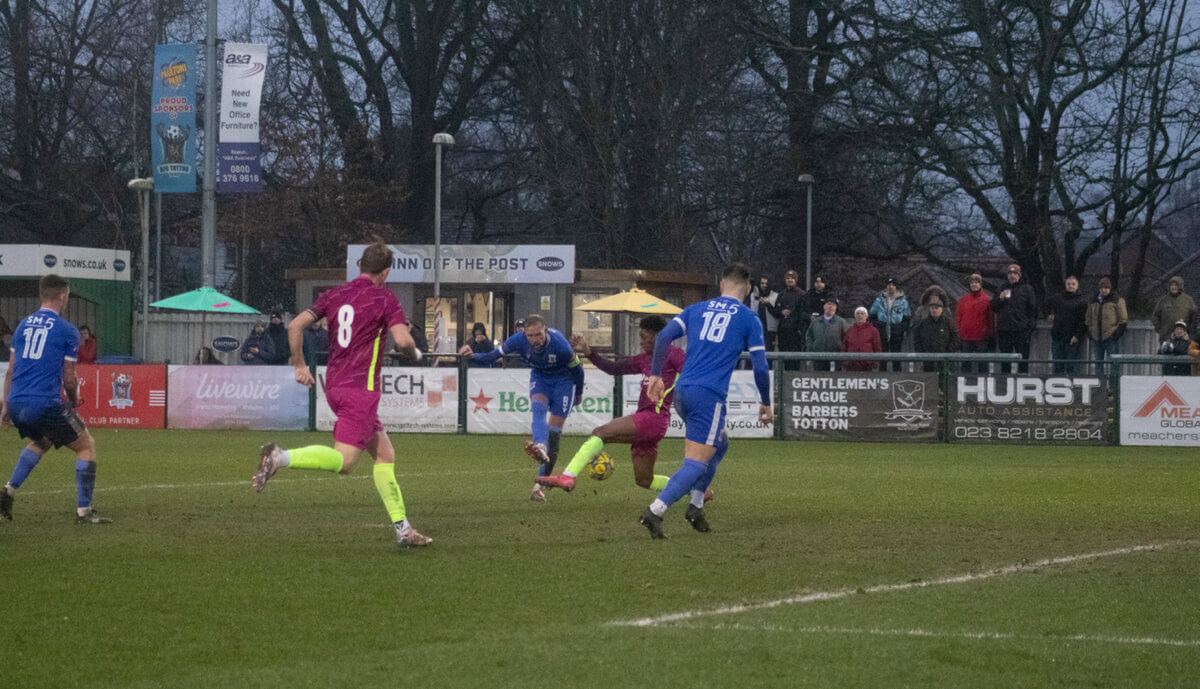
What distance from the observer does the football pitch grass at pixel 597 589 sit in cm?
577

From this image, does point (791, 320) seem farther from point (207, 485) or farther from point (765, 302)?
point (207, 485)

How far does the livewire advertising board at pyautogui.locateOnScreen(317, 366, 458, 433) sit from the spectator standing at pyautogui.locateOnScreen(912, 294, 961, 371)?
7.82m

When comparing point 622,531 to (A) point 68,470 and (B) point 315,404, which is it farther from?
(B) point 315,404

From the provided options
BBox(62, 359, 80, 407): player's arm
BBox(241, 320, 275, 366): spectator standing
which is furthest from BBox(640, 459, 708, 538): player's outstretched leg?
BBox(241, 320, 275, 366): spectator standing

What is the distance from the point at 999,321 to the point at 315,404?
1146cm

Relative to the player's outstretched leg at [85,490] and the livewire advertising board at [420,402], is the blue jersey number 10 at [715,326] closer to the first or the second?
the player's outstretched leg at [85,490]

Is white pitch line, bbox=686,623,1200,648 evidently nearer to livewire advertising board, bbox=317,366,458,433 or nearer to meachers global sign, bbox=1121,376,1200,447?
meachers global sign, bbox=1121,376,1200,447

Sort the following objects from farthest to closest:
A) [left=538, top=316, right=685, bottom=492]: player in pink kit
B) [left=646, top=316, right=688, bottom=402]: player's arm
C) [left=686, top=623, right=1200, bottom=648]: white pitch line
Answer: [left=538, top=316, right=685, bottom=492]: player in pink kit → [left=646, top=316, right=688, bottom=402]: player's arm → [left=686, top=623, right=1200, bottom=648]: white pitch line

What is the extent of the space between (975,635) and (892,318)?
745 inches

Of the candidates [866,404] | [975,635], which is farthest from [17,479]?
[866,404]

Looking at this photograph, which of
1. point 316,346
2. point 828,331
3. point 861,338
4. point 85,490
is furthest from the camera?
point 316,346

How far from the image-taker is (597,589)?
303 inches

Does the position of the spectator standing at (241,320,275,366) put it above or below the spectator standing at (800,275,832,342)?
below

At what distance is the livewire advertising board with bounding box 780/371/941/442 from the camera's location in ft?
77.2
